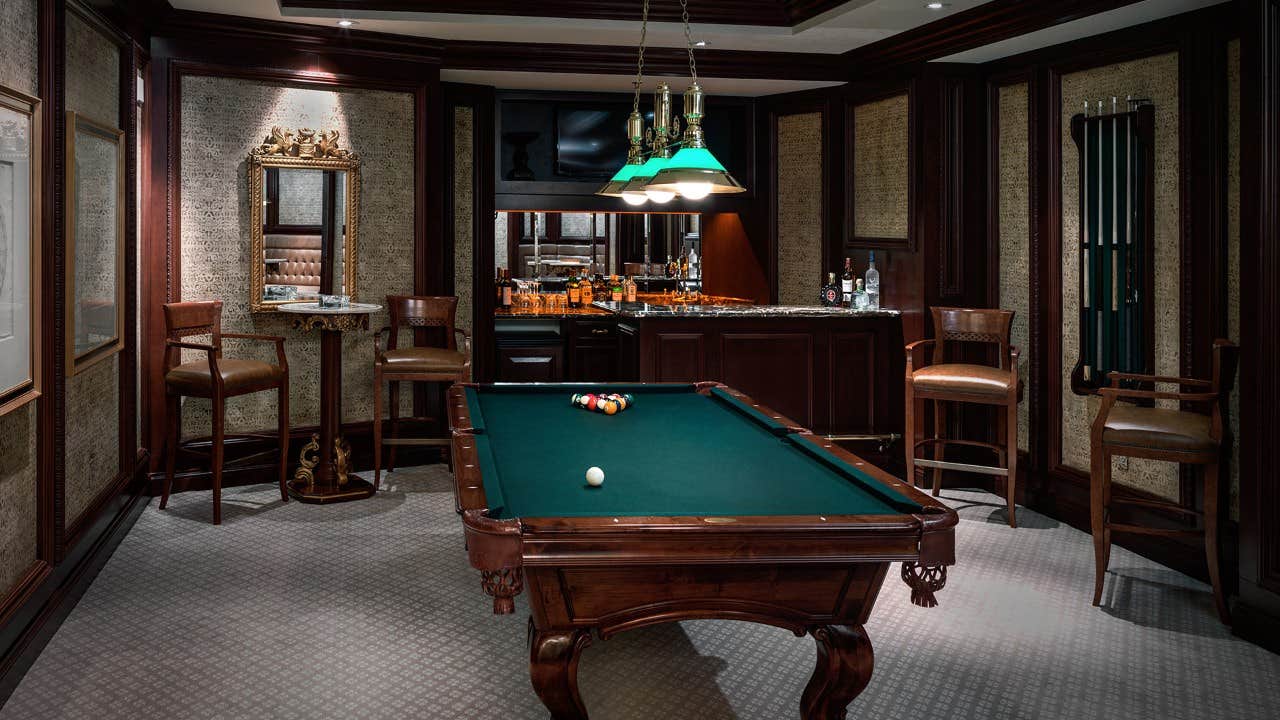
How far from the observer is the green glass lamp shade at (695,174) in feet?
12.6

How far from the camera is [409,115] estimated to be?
22.0ft

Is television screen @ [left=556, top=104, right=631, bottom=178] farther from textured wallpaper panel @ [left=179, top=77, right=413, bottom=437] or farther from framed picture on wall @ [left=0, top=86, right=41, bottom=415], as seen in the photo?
framed picture on wall @ [left=0, top=86, right=41, bottom=415]

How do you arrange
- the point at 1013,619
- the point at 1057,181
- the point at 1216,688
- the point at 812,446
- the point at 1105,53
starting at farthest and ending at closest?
the point at 1057,181, the point at 1105,53, the point at 1013,619, the point at 1216,688, the point at 812,446

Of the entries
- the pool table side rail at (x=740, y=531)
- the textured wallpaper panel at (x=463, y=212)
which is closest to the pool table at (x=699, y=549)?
the pool table side rail at (x=740, y=531)

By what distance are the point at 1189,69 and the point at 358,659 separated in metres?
4.51

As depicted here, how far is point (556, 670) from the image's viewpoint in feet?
8.06

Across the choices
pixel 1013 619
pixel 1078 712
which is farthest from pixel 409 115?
pixel 1078 712

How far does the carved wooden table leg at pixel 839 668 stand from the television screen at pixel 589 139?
5898 millimetres

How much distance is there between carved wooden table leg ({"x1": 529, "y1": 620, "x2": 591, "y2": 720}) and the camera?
8.05ft

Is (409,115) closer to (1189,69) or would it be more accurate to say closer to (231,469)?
(231,469)

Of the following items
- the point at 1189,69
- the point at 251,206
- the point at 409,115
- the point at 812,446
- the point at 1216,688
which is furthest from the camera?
the point at 409,115

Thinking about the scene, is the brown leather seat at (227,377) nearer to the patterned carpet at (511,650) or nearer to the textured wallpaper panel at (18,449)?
the patterned carpet at (511,650)

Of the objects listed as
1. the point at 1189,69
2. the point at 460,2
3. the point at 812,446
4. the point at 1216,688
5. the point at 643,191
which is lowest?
the point at 1216,688

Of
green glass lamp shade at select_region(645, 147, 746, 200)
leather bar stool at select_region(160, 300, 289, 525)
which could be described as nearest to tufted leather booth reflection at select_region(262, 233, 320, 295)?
leather bar stool at select_region(160, 300, 289, 525)
